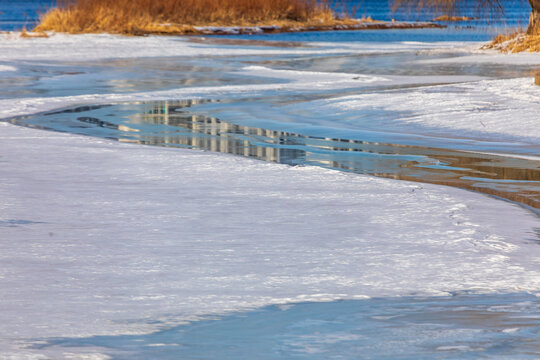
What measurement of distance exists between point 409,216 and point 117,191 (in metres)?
1.90

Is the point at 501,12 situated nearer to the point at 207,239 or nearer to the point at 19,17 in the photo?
the point at 207,239

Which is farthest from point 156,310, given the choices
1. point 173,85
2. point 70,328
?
point 173,85

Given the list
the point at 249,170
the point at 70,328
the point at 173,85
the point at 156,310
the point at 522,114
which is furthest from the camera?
the point at 173,85

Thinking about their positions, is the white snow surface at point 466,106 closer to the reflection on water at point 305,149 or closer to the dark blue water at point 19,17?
the reflection on water at point 305,149

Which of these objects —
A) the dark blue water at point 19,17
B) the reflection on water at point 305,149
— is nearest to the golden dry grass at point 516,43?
the reflection on water at point 305,149

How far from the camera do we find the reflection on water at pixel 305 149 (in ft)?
21.0

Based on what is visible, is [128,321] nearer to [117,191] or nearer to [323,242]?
[323,242]

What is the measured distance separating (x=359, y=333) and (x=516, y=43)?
738 inches

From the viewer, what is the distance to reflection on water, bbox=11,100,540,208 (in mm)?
6391

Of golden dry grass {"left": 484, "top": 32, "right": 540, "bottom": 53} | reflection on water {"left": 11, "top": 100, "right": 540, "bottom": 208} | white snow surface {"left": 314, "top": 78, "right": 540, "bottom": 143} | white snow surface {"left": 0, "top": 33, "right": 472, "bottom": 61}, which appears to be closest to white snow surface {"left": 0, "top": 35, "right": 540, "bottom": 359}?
reflection on water {"left": 11, "top": 100, "right": 540, "bottom": 208}

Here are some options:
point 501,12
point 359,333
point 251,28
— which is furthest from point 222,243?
point 251,28

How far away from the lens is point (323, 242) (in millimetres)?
4363

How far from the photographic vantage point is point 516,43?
67.7 feet

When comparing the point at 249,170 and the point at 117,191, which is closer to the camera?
the point at 117,191
